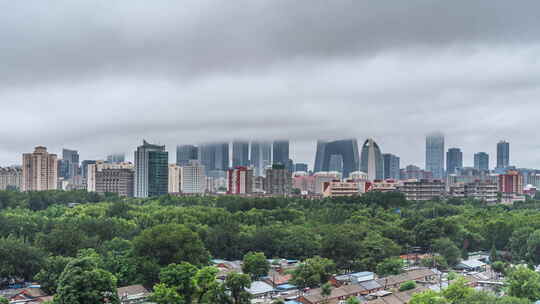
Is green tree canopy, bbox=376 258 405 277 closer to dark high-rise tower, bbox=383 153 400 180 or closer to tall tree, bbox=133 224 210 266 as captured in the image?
tall tree, bbox=133 224 210 266

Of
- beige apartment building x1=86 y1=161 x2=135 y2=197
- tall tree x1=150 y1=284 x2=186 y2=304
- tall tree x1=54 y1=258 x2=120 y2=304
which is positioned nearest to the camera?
tall tree x1=54 y1=258 x2=120 y2=304

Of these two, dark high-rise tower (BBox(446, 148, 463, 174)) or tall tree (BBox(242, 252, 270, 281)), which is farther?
dark high-rise tower (BBox(446, 148, 463, 174))

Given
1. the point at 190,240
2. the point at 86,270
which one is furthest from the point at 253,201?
the point at 86,270

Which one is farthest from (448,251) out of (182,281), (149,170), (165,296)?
(149,170)

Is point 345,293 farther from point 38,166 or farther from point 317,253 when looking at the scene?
point 38,166

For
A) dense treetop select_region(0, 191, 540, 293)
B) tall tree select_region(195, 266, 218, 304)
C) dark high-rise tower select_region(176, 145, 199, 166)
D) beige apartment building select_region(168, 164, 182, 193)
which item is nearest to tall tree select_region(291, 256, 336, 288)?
dense treetop select_region(0, 191, 540, 293)

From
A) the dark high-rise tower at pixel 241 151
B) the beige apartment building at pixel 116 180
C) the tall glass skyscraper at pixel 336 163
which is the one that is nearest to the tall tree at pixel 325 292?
the beige apartment building at pixel 116 180

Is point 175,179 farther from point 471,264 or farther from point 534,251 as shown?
point 534,251
